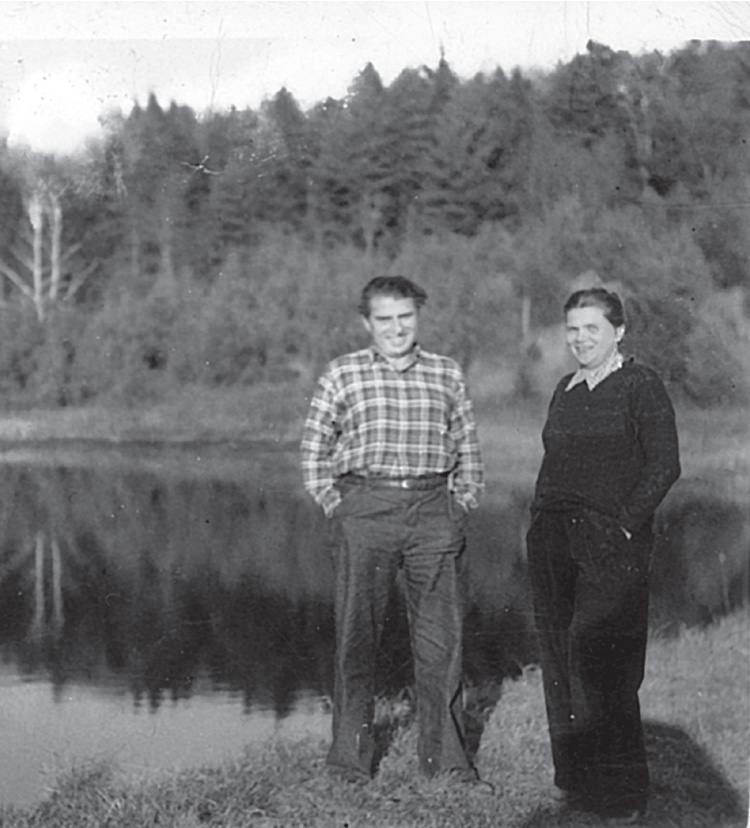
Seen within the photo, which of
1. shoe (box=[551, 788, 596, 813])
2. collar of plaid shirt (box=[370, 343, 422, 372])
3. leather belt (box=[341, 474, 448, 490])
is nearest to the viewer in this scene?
leather belt (box=[341, 474, 448, 490])

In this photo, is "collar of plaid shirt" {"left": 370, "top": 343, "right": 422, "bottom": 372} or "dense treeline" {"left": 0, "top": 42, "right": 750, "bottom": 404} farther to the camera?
"dense treeline" {"left": 0, "top": 42, "right": 750, "bottom": 404}

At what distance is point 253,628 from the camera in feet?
12.5

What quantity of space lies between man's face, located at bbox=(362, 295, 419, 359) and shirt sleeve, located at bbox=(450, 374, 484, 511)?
0.25 m

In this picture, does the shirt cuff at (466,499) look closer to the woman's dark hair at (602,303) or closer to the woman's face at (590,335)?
the woman's face at (590,335)

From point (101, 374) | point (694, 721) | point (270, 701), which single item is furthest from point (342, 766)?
point (101, 374)

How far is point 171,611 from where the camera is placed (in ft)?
12.4

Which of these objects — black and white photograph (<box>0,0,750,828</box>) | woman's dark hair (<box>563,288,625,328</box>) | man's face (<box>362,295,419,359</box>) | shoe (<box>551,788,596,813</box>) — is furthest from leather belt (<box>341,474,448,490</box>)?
shoe (<box>551,788,596,813</box>)

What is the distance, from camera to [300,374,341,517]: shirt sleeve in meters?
3.46

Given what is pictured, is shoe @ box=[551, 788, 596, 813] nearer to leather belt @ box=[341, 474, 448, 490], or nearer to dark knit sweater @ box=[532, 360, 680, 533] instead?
dark knit sweater @ box=[532, 360, 680, 533]

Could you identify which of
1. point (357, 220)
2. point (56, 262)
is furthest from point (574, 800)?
point (56, 262)

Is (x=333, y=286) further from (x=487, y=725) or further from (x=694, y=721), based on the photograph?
(x=694, y=721)

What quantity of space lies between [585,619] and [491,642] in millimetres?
333

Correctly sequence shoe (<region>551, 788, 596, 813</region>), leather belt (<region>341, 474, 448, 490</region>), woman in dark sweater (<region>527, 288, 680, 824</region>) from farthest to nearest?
shoe (<region>551, 788, 596, 813</region>) → woman in dark sweater (<region>527, 288, 680, 824</region>) → leather belt (<region>341, 474, 448, 490</region>)

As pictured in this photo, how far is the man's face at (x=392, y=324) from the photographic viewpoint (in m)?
3.57
